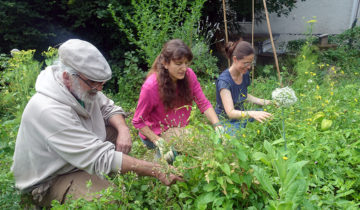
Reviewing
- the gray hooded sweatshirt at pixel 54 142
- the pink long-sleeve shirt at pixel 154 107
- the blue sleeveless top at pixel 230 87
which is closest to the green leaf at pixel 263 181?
the gray hooded sweatshirt at pixel 54 142

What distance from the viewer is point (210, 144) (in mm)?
1554

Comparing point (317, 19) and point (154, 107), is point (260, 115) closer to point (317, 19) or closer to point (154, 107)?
point (154, 107)

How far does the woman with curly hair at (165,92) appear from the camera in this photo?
2566 mm

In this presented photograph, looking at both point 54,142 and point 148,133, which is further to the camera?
point 148,133

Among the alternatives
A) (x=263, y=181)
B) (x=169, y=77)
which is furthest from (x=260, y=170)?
(x=169, y=77)

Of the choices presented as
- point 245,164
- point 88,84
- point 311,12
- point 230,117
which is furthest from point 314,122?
point 311,12

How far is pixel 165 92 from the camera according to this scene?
8.60ft

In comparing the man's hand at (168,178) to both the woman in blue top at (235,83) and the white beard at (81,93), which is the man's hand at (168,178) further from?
A: the woman in blue top at (235,83)

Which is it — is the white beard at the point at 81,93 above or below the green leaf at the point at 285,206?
above

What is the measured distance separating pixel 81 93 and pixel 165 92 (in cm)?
87

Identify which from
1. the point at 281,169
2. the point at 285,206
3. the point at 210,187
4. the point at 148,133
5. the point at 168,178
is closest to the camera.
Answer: the point at 285,206

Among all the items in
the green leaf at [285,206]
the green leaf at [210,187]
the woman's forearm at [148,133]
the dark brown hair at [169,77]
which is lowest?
the woman's forearm at [148,133]

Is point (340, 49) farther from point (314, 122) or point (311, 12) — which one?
point (314, 122)

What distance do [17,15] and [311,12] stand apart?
8130 mm
